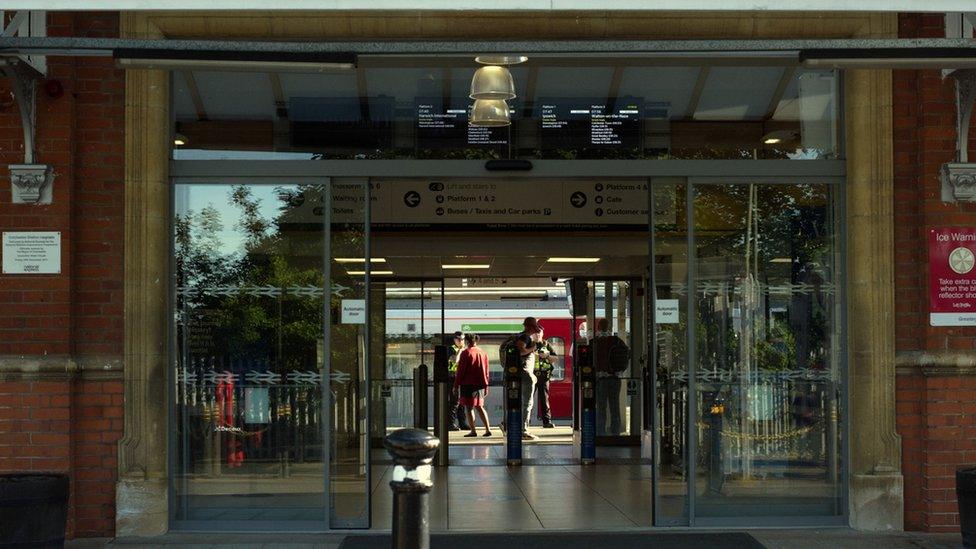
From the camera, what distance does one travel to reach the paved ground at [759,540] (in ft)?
28.1

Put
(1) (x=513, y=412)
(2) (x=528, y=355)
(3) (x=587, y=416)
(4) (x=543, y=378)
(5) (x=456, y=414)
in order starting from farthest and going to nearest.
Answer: (4) (x=543, y=378) < (5) (x=456, y=414) < (2) (x=528, y=355) < (3) (x=587, y=416) < (1) (x=513, y=412)

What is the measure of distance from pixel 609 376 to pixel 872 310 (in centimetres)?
748

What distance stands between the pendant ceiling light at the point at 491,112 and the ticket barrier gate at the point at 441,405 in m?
5.02

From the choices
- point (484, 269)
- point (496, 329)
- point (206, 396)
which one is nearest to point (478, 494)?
point (206, 396)

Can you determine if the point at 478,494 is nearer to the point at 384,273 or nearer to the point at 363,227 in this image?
the point at 363,227

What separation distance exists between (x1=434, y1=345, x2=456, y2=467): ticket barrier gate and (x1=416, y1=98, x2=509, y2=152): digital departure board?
15.6ft

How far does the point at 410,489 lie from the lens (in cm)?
599

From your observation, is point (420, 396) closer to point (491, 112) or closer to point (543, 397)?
point (543, 397)

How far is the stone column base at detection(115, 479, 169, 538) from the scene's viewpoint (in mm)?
8820

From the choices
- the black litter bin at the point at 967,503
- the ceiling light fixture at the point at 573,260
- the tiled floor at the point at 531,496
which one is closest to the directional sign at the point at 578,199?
the ceiling light fixture at the point at 573,260

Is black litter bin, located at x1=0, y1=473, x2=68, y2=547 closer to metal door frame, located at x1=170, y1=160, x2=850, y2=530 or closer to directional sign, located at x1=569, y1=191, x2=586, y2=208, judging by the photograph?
metal door frame, located at x1=170, y1=160, x2=850, y2=530

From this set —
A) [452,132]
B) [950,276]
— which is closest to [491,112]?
[452,132]

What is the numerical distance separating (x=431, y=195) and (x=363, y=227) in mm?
4316

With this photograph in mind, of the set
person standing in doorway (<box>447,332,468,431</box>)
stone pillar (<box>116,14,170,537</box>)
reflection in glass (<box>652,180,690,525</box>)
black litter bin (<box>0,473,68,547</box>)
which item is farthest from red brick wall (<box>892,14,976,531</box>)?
person standing in doorway (<box>447,332,468,431</box>)
